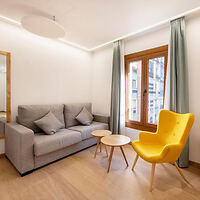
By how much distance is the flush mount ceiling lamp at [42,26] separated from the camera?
1.84 metres

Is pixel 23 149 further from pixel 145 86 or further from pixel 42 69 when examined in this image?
pixel 145 86

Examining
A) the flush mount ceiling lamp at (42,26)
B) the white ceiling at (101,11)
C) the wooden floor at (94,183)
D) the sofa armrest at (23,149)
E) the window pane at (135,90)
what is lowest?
the wooden floor at (94,183)

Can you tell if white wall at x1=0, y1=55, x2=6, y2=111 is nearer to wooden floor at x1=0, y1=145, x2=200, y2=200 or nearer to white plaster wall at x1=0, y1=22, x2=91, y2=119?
white plaster wall at x1=0, y1=22, x2=91, y2=119

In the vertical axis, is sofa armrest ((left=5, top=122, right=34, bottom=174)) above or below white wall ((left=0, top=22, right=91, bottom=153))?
below

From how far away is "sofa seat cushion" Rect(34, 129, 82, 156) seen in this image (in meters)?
1.94

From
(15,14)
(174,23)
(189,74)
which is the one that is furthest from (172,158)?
(15,14)

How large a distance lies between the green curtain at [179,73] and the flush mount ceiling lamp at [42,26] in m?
2.02

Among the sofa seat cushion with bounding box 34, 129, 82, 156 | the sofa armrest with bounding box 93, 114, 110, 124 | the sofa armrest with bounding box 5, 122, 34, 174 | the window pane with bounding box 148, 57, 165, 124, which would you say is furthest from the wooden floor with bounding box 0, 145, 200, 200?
the sofa armrest with bounding box 93, 114, 110, 124

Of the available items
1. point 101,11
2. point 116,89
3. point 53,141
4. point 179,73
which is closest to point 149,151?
point 179,73

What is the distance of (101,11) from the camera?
6.93 ft

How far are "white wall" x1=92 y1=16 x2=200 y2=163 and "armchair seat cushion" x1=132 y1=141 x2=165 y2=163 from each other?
807 mm

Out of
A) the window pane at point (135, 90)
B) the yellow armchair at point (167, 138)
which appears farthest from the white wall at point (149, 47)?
the yellow armchair at point (167, 138)

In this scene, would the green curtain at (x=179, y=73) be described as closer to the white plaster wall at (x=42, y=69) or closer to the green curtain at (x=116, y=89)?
the green curtain at (x=116, y=89)

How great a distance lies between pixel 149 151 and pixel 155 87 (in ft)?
4.96
